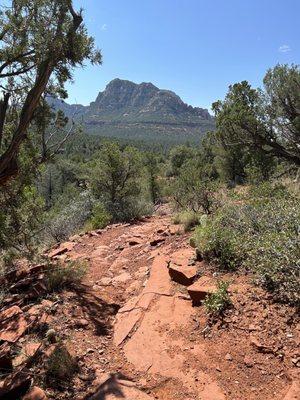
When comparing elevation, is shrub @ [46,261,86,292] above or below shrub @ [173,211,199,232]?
below

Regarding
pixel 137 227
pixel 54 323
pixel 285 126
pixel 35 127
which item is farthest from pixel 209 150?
pixel 54 323

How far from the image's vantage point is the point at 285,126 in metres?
16.0

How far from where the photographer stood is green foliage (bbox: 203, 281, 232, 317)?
191 inches

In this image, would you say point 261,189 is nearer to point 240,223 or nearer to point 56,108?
point 240,223

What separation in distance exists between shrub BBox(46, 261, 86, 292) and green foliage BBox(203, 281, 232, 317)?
2.71 metres

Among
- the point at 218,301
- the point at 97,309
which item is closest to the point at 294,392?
the point at 218,301

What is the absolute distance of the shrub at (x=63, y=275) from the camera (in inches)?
257

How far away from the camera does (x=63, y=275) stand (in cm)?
675

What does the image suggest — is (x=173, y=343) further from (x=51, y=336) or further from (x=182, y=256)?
(x=182, y=256)

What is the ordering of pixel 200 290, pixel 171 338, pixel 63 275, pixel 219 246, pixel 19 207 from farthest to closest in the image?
pixel 19 207 → pixel 63 275 → pixel 219 246 → pixel 200 290 → pixel 171 338

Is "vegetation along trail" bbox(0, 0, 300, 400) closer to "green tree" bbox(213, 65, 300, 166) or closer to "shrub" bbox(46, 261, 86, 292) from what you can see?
"shrub" bbox(46, 261, 86, 292)

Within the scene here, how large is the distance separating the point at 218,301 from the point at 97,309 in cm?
203

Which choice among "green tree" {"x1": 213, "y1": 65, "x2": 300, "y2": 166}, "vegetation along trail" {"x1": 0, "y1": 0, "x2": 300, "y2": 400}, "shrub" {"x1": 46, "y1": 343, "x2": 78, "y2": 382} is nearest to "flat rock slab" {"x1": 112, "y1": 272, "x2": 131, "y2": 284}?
"vegetation along trail" {"x1": 0, "y1": 0, "x2": 300, "y2": 400}

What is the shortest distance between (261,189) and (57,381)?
5.98 m
